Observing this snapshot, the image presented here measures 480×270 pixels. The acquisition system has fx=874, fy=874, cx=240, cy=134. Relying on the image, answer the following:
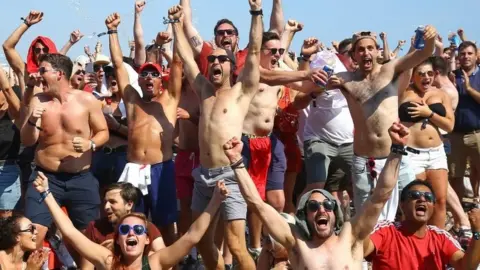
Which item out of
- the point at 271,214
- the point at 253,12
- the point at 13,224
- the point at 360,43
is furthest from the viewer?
the point at 360,43

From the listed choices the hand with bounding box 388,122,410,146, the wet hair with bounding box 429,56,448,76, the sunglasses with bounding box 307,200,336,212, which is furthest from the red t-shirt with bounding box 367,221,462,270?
the wet hair with bounding box 429,56,448,76

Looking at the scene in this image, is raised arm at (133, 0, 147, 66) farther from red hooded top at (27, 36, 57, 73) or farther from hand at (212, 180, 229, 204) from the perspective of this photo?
hand at (212, 180, 229, 204)

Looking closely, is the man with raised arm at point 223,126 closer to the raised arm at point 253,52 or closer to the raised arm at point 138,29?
the raised arm at point 253,52

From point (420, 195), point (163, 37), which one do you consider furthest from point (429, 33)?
point (163, 37)

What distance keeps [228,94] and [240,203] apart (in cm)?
98

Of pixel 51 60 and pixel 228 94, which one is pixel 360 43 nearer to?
pixel 228 94

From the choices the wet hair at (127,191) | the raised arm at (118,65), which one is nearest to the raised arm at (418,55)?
the raised arm at (118,65)

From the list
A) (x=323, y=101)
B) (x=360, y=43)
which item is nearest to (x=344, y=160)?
(x=323, y=101)

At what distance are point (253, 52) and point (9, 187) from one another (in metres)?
2.95

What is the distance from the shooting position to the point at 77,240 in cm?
626

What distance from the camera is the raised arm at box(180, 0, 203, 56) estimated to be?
904 centimetres

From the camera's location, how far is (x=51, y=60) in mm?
7926

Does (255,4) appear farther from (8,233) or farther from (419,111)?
(8,233)

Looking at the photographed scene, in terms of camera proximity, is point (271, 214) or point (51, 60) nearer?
A: point (271, 214)
